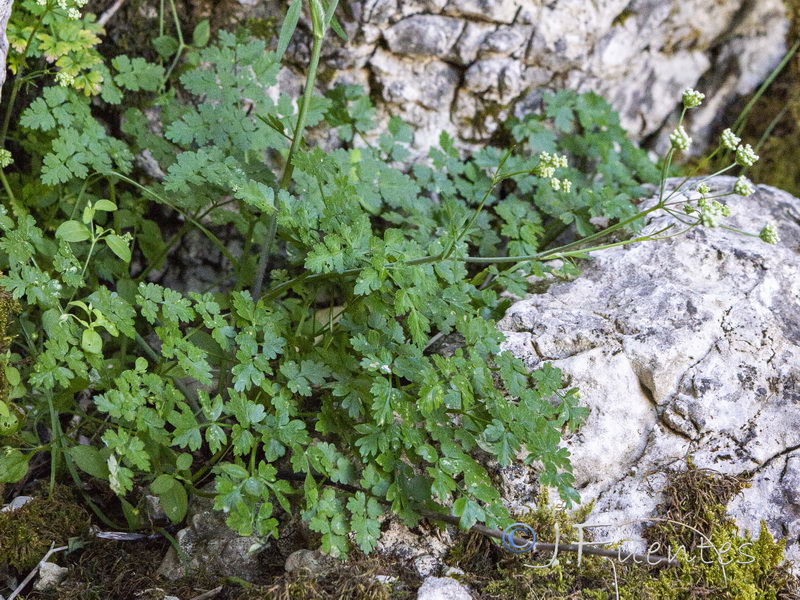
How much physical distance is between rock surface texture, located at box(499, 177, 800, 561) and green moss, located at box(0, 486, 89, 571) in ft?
5.22

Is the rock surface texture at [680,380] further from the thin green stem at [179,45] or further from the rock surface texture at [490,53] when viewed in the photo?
the thin green stem at [179,45]

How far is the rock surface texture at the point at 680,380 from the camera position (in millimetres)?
2424

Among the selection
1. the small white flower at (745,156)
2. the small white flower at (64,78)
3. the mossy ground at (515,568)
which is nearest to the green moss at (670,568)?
the mossy ground at (515,568)

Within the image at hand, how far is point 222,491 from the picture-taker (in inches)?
82.3

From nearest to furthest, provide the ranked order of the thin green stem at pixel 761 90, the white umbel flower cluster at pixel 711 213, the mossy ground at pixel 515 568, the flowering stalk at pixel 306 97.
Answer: the white umbel flower cluster at pixel 711 213, the mossy ground at pixel 515 568, the flowering stalk at pixel 306 97, the thin green stem at pixel 761 90

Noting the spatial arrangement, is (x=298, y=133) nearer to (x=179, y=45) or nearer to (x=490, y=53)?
(x=179, y=45)

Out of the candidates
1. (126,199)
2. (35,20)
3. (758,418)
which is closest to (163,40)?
(35,20)

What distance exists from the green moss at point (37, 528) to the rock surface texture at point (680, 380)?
159 centimetres

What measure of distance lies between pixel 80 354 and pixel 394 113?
214cm

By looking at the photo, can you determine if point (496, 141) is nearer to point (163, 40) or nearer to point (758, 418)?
point (163, 40)

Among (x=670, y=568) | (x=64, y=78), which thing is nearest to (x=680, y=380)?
(x=670, y=568)

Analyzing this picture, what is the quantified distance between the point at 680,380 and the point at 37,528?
7.83ft

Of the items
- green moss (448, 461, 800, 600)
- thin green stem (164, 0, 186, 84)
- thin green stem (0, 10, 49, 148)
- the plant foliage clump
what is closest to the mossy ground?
green moss (448, 461, 800, 600)

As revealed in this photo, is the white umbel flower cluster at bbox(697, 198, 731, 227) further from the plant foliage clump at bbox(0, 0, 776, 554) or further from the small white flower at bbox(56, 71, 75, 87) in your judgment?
the small white flower at bbox(56, 71, 75, 87)
